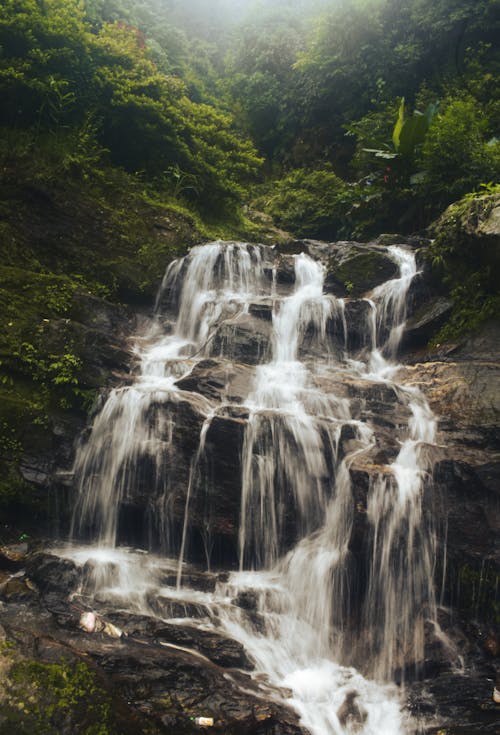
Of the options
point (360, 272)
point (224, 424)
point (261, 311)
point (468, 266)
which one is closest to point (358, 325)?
point (360, 272)

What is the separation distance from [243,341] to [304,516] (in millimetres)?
3878

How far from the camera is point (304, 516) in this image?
24.3ft

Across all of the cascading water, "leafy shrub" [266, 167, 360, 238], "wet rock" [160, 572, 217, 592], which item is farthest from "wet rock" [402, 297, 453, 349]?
"leafy shrub" [266, 167, 360, 238]

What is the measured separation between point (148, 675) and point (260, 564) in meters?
2.86

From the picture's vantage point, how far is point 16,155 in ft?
38.6

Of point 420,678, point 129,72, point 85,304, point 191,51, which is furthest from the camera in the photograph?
point 191,51

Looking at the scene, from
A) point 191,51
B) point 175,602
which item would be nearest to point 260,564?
point 175,602

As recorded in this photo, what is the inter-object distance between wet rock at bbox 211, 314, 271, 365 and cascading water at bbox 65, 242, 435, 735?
153mm

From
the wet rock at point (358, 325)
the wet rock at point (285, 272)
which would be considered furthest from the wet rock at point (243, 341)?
the wet rock at point (285, 272)

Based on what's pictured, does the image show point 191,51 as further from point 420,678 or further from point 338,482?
point 420,678

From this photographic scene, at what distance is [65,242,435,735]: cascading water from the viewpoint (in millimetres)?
5723

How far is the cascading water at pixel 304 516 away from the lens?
225 inches

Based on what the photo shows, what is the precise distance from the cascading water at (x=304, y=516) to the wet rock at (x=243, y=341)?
0.15 metres

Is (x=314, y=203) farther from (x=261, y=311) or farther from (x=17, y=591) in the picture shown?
(x=17, y=591)
